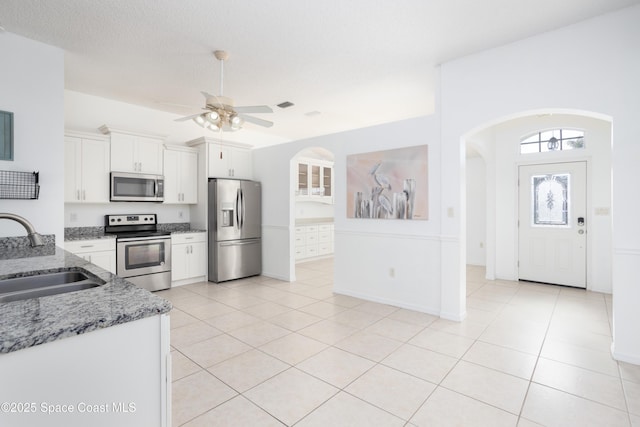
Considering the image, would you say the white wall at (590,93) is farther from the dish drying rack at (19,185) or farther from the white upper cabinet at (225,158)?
the dish drying rack at (19,185)

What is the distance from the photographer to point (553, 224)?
201 inches

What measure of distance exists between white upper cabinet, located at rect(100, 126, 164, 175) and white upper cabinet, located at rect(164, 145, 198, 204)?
0.50ft

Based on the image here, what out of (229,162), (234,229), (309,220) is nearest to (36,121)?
(229,162)

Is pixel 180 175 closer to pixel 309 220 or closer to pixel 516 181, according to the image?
pixel 309 220

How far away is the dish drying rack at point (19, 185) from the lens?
9.64ft

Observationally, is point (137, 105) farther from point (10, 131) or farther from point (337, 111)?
point (337, 111)

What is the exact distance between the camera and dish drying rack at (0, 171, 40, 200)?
294 centimetres

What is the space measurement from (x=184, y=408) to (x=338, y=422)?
975 millimetres

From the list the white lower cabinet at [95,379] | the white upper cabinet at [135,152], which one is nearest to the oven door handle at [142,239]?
the white upper cabinet at [135,152]

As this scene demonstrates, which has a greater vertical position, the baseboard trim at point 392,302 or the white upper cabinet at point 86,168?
the white upper cabinet at point 86,168

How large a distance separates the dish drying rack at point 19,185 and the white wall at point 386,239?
3.18m

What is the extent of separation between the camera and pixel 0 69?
3.00m

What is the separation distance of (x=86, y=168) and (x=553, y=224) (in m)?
6.83

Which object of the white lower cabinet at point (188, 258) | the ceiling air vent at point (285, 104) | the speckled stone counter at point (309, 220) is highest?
the ceiling air vent at point (285, 104)
